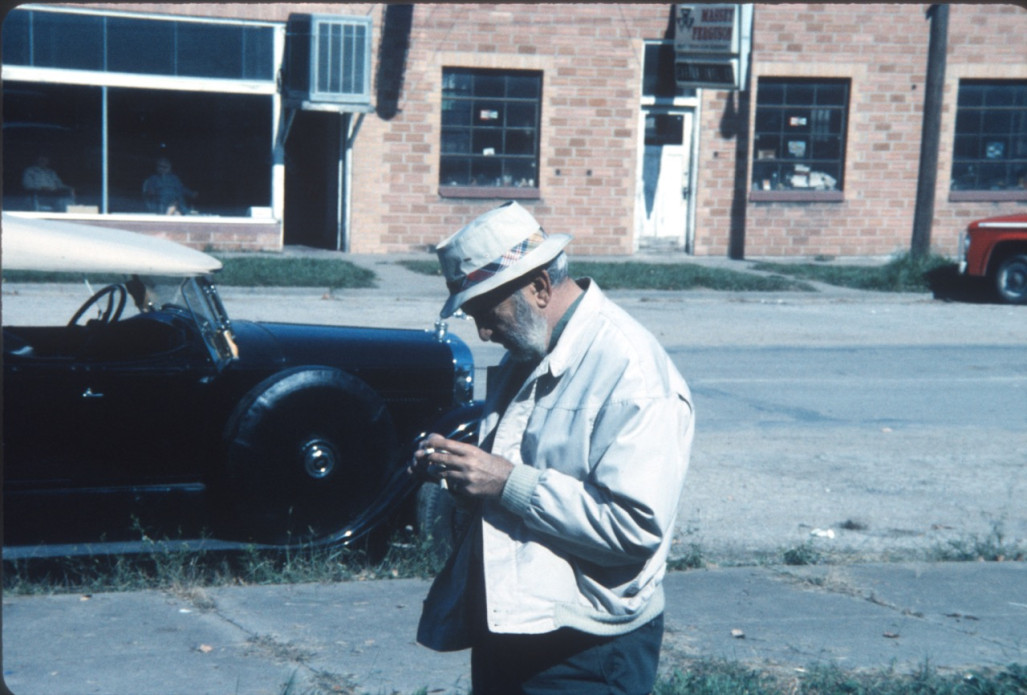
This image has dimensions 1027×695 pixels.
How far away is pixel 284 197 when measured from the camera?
2230 centimetres

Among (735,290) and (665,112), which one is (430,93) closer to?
(665,112)

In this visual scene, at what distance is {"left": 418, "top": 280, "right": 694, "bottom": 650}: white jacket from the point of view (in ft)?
9.02

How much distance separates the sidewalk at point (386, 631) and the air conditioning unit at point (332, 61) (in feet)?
49.5

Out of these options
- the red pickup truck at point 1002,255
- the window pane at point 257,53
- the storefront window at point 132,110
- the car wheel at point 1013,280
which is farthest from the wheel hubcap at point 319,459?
the window pane at point 257,53

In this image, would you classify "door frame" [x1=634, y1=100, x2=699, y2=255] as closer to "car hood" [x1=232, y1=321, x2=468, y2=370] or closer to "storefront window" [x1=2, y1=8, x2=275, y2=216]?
"storefront window" [x1=2, y1=8, x2=275, y2=216]

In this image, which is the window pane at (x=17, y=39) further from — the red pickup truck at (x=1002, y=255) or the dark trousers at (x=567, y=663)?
the dark trousers at (x=567, y=663)

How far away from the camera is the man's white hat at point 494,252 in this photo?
291cm

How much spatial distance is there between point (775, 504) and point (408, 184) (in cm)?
1425

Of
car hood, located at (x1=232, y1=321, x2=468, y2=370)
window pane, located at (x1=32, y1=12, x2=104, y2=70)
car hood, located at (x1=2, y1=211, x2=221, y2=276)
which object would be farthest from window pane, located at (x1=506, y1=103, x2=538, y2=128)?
car hood, located at (x1=2, y1=211, x2=221, y2=276)

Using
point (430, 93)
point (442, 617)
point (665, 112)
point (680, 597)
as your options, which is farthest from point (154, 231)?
point (442, 617)

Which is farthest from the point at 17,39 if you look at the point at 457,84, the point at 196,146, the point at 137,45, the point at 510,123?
the point at 510,123

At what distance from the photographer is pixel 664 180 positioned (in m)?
22.6

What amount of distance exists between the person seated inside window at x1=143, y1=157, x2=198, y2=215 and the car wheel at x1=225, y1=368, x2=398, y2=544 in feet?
49.7

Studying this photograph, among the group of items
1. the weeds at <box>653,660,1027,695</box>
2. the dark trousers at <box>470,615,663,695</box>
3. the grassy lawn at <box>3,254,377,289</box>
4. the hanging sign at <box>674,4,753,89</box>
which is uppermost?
the hanging sign at <box>674,4,753,89</box>
